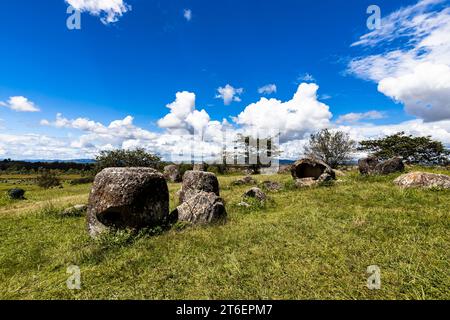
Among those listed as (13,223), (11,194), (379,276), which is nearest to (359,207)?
(379,276)

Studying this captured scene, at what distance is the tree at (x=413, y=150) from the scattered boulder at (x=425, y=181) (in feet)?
145

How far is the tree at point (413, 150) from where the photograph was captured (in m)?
52.8

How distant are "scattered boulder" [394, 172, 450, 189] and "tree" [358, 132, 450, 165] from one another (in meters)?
44.1

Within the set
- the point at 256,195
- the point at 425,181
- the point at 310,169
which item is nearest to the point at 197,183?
the point at 256,195

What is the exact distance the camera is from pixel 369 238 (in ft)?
27.0

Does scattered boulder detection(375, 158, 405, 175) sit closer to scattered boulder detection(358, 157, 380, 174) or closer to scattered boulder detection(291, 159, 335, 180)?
scattered boulder detection(358, 157, 380, 174)

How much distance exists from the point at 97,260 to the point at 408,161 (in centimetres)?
6405

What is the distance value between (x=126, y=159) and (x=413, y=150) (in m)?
63.9

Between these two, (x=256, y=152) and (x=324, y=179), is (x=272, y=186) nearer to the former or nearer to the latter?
(x=324, y=179)

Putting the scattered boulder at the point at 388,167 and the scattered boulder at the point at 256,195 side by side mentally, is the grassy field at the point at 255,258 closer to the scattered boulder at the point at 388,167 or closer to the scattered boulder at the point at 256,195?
the scattered boulder at the point at 256,195

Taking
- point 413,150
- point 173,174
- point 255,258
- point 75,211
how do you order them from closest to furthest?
point 255,258 → point 75,211 → point 173,174 → point 413,150

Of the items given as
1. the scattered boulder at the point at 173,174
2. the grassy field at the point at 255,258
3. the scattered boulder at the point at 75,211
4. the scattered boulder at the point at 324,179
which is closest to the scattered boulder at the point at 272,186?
the scattered boulder at the point at 324,179

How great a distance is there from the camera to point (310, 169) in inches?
Answer: 966
